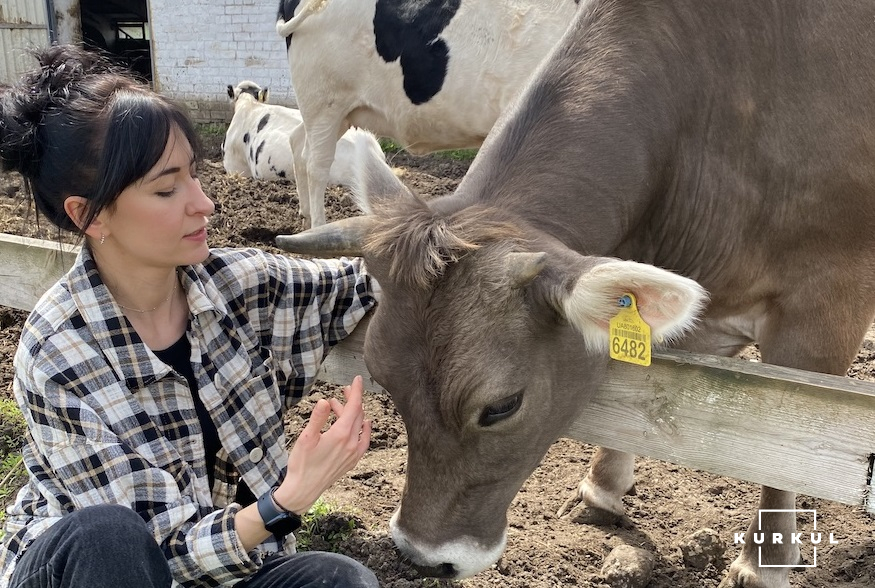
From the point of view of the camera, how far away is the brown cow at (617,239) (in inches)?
82.6

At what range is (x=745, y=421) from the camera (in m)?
2.15

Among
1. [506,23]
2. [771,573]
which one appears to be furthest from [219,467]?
[506,23]

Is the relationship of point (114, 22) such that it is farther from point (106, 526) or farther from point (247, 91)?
point (106, 526)

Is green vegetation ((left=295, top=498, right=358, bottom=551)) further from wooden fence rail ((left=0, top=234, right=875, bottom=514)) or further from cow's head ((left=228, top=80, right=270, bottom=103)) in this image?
cow's head ((left=228, top=80, right=270, bottom=103))

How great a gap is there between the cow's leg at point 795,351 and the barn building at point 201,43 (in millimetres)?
11383

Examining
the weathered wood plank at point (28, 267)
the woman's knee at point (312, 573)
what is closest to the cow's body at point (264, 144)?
the weathered wood plank at point (28, 267)

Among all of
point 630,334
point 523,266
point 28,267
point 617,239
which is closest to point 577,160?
point 617,239

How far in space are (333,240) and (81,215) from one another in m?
0.68

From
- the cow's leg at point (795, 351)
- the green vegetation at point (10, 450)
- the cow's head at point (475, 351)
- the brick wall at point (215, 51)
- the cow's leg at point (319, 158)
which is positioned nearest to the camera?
the cow's head at point (475, 351)

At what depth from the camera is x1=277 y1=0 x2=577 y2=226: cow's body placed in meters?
5.78

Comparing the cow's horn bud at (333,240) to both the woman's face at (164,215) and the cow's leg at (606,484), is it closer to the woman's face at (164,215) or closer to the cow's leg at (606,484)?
the woman's face at (164,215)

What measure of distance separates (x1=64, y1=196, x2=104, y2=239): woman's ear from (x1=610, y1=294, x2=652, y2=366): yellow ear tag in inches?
52.5

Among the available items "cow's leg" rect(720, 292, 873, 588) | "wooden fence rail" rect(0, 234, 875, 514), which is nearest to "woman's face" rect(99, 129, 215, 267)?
"wooden fence rail" rect(0, 234, 875, 514)

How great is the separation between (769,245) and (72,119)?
229 cm
